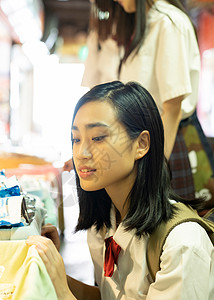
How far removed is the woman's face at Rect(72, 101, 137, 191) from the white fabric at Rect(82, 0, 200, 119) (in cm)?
47

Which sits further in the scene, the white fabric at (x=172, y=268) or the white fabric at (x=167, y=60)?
the white fabric at (x=167, y=60)

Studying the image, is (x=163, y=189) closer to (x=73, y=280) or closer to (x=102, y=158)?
(x=102, y=158)

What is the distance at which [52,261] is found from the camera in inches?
30.8

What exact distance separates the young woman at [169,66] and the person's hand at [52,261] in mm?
595

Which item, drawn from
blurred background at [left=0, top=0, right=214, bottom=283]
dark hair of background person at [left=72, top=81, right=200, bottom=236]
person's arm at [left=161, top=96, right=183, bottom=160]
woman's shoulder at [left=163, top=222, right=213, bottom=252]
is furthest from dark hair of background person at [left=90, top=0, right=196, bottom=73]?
woman's shoulder at [left=163, top=222, right=213, bottom=252]

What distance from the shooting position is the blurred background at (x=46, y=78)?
1623mm

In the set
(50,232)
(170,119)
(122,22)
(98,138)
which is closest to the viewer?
(98,138)

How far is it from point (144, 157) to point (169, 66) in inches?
19.8

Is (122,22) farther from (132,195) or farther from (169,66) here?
(132,195)

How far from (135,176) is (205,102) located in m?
4.89

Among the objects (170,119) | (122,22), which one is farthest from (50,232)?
(122,22)

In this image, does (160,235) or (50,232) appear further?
(50,232)

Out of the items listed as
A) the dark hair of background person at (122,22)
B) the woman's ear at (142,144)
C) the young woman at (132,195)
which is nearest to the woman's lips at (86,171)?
the young woman at (132,195)

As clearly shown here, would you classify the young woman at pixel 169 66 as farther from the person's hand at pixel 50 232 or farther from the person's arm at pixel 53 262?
the person's arm at pixel 53 262
